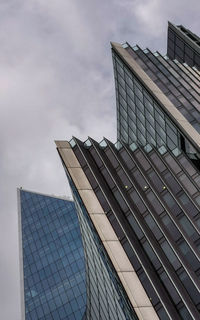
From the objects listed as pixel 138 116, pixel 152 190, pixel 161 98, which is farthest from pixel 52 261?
pixel 152 190

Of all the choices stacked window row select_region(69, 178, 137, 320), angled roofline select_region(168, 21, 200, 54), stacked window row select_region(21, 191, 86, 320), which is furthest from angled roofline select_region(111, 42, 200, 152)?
stacked window row select_region(21, 191, 86, 320)

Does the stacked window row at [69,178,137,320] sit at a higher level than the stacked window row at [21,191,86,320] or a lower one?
lower

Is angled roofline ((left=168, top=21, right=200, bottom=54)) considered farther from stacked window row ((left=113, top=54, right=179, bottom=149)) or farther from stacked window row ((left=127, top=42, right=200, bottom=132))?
stacked window row ((left=113, top=54, right=179, bottom=149))

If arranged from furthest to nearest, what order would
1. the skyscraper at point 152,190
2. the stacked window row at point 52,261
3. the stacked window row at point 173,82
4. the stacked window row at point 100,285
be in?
the stacked window row at point 52,261, the stacked window row at point 173,82, the stacked window row at point 100,285, the skyscraper at point 152,190

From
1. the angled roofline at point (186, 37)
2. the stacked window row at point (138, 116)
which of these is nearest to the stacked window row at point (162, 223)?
the stacked window row at point (138, 116)

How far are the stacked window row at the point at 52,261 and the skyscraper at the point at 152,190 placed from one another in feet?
202

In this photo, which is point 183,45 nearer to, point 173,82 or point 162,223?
point 173,82

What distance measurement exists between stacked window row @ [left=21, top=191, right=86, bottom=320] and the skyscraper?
61.7 metres

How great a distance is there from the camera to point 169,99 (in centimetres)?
6219

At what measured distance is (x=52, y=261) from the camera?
12688cm

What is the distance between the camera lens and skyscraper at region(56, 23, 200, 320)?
43344 mm

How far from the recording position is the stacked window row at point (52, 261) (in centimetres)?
11725

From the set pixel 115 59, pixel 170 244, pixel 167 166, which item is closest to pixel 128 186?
pixel 167 166

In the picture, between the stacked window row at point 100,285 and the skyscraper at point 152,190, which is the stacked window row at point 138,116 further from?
the stacked window row at point 100,285
